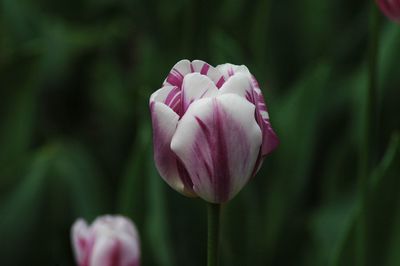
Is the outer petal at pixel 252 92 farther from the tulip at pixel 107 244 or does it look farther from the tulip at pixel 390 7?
the tulip at pixel 390 7

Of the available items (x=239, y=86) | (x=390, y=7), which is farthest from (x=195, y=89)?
(x=390, y=7)

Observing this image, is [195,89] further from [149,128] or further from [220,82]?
[149,128]

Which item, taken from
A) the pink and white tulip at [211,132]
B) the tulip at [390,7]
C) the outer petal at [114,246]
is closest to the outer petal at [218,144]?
the pink and white tulip at [211,132]

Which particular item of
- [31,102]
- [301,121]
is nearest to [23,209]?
[31,102]

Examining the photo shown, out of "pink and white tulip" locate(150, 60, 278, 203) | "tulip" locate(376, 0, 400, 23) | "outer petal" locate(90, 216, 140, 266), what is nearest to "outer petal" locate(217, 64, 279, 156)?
Result: "pink and white tulip" locate(150, 60, 278, 203)

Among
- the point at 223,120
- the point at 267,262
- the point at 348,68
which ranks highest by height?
the point at 348,68

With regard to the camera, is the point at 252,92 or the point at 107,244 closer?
the point at 252,92

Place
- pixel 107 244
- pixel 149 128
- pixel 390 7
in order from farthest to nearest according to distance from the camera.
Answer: pixel 149 128 < pixel 390 7 < pixel 107 244

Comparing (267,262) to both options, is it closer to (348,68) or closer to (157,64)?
(157,64)
